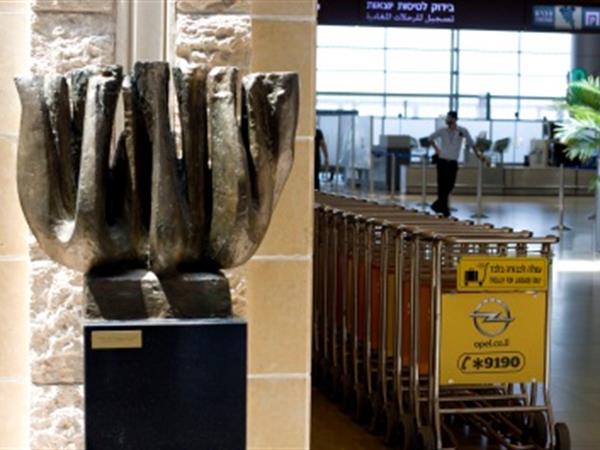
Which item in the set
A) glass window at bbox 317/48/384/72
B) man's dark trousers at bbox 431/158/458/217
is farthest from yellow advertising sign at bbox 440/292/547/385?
glass window at bbox 317/48/384/72

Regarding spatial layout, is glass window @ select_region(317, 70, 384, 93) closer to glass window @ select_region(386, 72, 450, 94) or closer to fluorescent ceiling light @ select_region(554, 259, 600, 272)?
glass window @ select_region(386, 72, 450, 94)

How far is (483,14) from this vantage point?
27.0 metres

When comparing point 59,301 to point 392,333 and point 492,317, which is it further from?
point 392,333

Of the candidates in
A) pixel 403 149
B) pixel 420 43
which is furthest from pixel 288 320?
pixel 420 43

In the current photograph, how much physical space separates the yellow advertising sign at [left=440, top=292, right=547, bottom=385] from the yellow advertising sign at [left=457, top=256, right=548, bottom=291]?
0.06m

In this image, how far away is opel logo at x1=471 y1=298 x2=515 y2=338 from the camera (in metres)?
8.00

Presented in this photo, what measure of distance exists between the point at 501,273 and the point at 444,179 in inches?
668

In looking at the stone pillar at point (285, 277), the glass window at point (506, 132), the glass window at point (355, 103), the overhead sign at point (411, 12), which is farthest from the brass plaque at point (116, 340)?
the glass window at point (355, 103)

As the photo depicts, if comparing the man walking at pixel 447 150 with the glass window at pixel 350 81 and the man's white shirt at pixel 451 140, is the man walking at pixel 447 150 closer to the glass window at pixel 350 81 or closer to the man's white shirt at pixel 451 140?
the man's white shirt at pixel 451 140

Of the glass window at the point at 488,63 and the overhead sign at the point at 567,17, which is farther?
the glass window at the point at 488,63

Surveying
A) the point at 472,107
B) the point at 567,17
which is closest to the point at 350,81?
the point at 472,107

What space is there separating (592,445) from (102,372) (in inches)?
203

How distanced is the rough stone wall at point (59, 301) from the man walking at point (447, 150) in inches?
749

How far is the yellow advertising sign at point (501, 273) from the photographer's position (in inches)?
311
